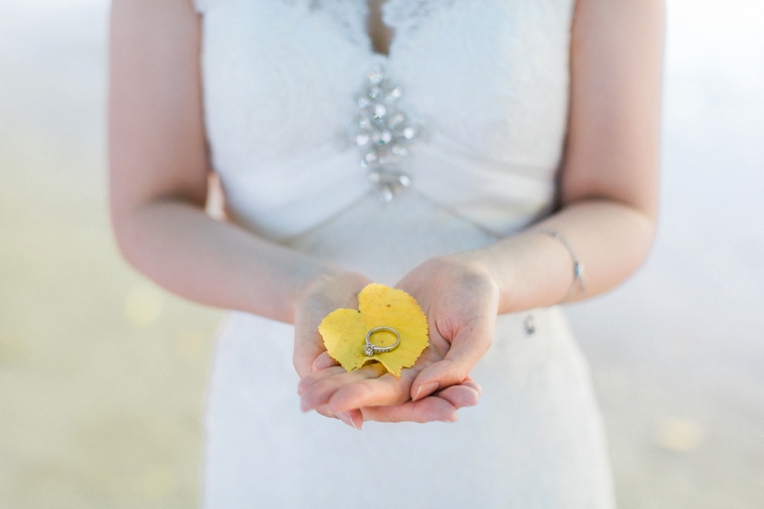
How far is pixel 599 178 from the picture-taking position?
1.05 m

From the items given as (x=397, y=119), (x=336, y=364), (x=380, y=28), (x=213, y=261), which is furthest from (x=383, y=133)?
(x=336, y=364)

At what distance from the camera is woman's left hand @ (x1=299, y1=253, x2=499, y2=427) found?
26.2 inches

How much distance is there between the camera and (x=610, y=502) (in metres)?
1.13

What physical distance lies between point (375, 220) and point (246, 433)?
0.40 m

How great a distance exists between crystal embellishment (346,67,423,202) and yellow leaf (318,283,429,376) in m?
0.26

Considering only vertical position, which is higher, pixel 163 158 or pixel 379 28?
pixel 379 28

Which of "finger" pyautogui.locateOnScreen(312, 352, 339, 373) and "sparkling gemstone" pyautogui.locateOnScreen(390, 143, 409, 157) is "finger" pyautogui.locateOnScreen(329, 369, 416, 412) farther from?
"sparkling gemstone" pyautogui.locateOnScreen(390, 143, 409, 157)

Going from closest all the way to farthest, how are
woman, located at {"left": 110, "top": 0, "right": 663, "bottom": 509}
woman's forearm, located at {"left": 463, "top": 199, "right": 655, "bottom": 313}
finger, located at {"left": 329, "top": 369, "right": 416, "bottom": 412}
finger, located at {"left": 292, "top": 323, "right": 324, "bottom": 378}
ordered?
finger, located at {"left": 329, "top": 369, "right": 416, "bottom": 412} < finger, located at {"left": 292, "top": 323, "right": 324, "bottom": 378} < woman's forearm, located at {"left": 463, "top": 199, "right": 655, "bottom": 313} < woman, located at {"left": 110, "top": 0, "right": 663, "bottom": 509}

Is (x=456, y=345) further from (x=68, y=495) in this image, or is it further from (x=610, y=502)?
(x=68, y=495)

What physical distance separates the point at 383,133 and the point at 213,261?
1.08ft

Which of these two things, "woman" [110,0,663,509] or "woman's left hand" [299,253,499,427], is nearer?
"woman's left hand" [299,253,499,427]

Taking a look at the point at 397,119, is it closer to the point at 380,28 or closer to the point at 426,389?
the point at 380,28

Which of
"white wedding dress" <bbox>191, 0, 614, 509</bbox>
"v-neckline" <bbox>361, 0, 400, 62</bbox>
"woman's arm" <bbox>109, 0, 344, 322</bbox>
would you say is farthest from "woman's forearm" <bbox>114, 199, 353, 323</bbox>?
"v-neckline" <bbox>361, 0, 400, 62</bbox>

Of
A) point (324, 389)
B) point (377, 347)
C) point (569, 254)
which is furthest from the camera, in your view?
point (569, 254)
